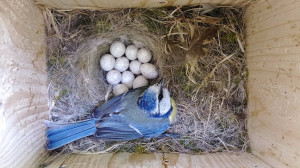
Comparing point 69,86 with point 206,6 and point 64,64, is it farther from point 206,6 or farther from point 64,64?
point 206,6

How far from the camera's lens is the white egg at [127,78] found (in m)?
2.01

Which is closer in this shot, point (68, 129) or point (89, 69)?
point (68, 129)

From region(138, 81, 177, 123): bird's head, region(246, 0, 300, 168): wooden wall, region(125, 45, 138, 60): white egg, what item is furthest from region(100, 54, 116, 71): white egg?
region(246, 0, 300, 168): wooden wall

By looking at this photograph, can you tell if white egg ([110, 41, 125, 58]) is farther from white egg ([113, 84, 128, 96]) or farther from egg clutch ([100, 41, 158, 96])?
white egg ([113, 84, 128, 96])

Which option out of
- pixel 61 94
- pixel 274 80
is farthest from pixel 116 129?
pixel 274 80

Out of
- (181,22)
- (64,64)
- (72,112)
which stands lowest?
(72,112)

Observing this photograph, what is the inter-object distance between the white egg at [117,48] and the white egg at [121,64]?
4cm

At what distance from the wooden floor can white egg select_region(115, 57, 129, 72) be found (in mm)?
621

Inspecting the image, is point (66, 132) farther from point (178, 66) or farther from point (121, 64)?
point (178, 66)

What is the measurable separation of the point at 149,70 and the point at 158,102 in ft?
0.83

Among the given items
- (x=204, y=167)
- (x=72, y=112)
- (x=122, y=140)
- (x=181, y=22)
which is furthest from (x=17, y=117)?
(x=181, y=22)

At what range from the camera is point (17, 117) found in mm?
1357

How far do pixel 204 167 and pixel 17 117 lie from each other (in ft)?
3.32

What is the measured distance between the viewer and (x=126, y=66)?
2.01m
